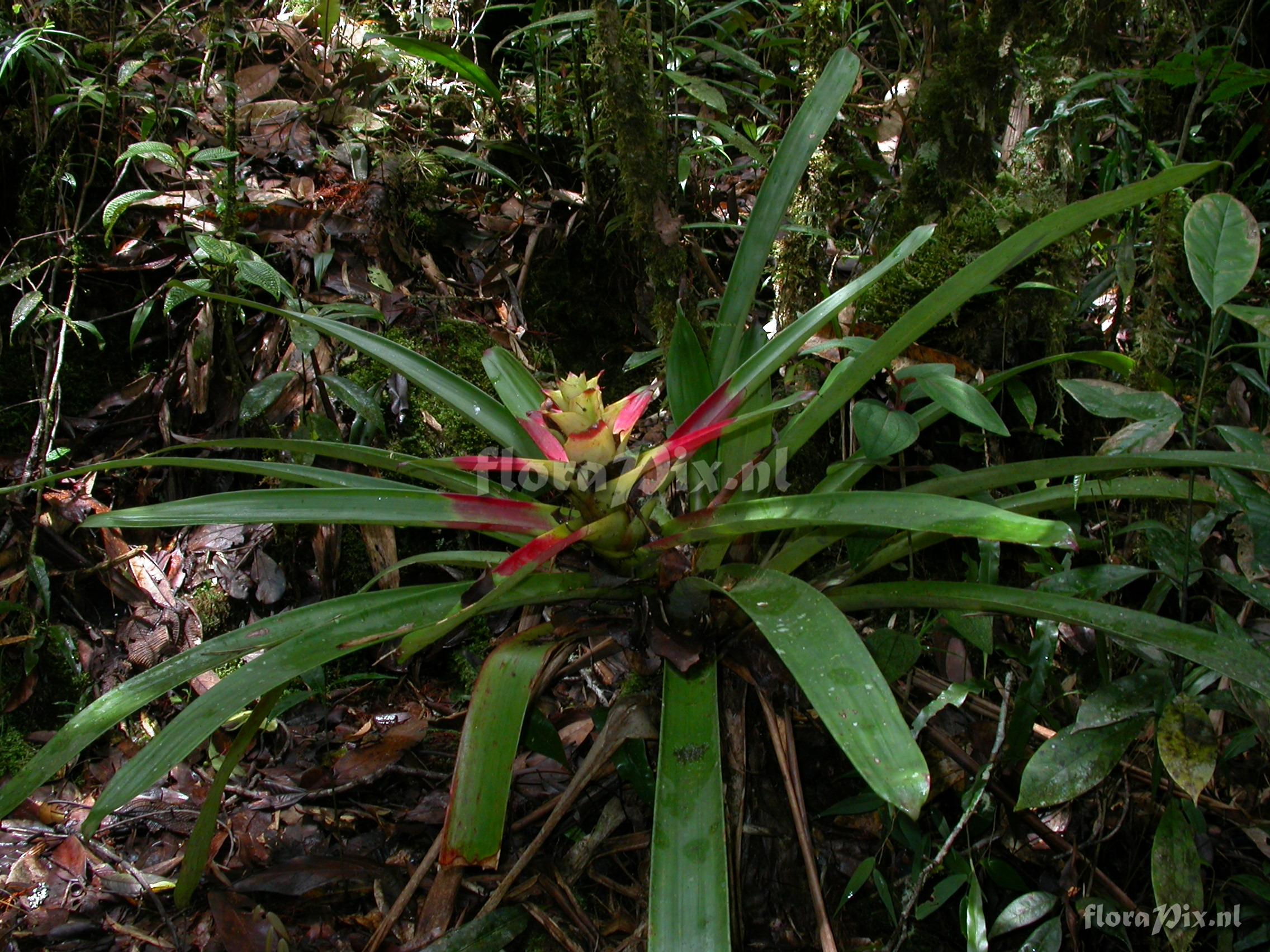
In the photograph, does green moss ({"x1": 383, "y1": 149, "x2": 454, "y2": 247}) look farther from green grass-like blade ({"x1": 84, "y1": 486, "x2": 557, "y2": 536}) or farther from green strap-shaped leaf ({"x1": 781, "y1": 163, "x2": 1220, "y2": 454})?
green strap-shaped leaf ({"x1": 781, "y1": 163, "x2": 1220, "y2": 454})

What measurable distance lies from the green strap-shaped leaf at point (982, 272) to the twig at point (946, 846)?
50 centimetres

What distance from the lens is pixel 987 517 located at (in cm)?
92

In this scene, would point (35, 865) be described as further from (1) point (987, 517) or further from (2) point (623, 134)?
(2) point (623, 134)

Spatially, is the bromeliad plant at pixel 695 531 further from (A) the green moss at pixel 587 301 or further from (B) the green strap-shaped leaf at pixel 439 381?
(A) the green moss at pixel 587 301

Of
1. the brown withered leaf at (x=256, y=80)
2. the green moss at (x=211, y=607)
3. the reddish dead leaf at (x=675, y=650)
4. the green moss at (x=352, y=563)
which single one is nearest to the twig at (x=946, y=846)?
the reddish dead leaf at (x=675, y=650)

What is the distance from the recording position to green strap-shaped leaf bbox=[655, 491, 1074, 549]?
0.87m

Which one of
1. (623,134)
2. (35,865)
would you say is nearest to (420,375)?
(623,134)

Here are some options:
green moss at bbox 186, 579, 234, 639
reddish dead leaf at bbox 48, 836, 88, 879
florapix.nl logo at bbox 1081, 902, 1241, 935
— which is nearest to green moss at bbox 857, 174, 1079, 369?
florapix.nl logo at bbox 1081, 902, 1241, 935

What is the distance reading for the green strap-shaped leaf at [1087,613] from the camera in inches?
37.0

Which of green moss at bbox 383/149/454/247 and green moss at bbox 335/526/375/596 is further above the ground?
green moss at bbox 383/149/454/247

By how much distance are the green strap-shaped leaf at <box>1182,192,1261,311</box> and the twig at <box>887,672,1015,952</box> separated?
23.4 inches

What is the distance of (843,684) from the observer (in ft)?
2.87

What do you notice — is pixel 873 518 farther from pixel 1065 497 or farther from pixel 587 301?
pixel 587 301

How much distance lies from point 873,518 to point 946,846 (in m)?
0.45
